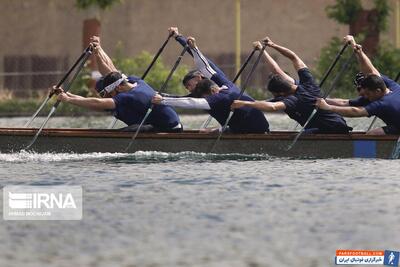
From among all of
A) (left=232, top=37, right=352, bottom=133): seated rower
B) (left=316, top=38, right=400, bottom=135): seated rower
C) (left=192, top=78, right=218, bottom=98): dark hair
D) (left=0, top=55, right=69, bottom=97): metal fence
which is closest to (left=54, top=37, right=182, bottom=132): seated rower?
(left=192, top=78, right=218, bottom=98): dark hair

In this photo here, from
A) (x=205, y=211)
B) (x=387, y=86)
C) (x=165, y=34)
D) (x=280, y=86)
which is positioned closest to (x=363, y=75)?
(x=387, y=86)

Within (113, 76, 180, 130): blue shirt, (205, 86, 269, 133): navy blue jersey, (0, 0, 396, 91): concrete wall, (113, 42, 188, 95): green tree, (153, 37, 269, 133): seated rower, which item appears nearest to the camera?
(153, 37, 269, 133): seated rower

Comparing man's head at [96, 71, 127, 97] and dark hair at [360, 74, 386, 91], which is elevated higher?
dark hair at [360, 74, 386, 91]

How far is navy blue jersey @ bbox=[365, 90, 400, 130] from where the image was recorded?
17.8m

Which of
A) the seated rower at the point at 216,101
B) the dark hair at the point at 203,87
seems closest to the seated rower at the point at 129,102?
the seated rower at the point at 216,101

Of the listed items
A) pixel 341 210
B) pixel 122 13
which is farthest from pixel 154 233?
pixel 122 13

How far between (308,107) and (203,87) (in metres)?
1.51

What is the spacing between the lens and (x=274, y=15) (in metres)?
42.2

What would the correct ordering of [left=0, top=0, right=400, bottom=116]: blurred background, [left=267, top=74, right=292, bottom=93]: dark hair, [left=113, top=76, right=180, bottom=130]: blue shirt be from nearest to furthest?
1. [left=267, top=74, right=292, bottom=93]: dark hair
2. [left=113, top=76, right=180, bottom=130]: blue shirt
3. [left=0, top=0, right=400, bottom=116]: blurred background

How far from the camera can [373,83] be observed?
58.2 ft

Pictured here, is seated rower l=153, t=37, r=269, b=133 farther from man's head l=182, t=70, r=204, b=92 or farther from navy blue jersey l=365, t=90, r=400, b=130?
navy blue jersey l=365, t=90, r=400, b=130

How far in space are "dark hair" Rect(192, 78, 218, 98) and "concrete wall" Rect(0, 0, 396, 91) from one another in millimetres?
20028

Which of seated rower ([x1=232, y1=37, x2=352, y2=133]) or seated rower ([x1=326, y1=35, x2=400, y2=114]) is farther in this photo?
seated rower ([x1=232, y1=37, x2=352, y2=133])

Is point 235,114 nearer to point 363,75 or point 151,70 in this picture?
point 363,75
